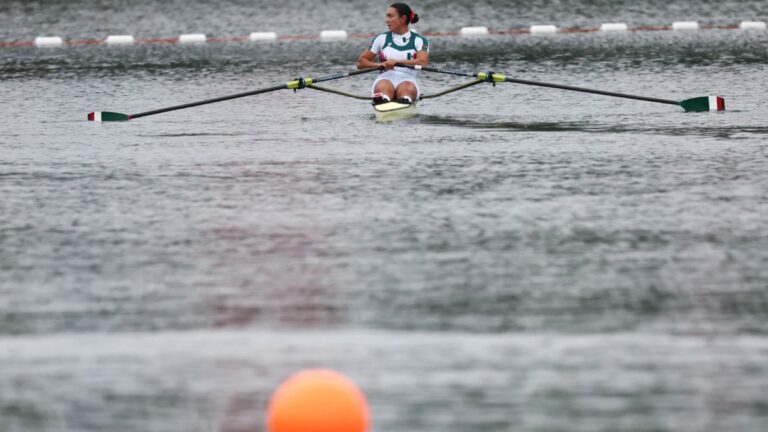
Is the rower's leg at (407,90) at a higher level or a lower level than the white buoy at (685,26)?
lower

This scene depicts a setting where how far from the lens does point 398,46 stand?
17.2m

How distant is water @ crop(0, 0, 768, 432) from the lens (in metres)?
6.03

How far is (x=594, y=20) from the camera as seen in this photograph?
31531mm

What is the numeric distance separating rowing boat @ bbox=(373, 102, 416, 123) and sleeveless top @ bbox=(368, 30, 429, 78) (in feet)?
1.95

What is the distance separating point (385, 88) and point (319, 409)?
1205 centimetres

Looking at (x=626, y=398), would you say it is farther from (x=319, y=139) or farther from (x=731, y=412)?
(x=319, y=139)

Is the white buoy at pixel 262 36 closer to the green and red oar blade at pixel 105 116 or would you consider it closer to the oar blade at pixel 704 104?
the green and red oar blade at pixel 105 116

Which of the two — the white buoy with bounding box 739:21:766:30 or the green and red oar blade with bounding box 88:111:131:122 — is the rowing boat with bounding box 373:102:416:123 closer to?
the green and red oar blade with bounding box 88:111:131:122

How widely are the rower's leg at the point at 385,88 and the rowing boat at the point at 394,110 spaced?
27 cm

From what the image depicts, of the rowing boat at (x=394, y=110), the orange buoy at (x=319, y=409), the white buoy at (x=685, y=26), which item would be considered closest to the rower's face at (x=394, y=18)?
the rowing boat at (x=394, y=110)

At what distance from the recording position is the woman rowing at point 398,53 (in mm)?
17078

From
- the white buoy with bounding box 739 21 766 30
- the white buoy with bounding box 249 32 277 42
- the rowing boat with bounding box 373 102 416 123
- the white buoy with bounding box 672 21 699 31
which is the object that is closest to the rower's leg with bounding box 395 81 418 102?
the rowing boat with bounding box 373 102 416 123

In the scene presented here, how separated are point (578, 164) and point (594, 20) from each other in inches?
766

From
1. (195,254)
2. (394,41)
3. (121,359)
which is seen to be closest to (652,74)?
(394,41)
